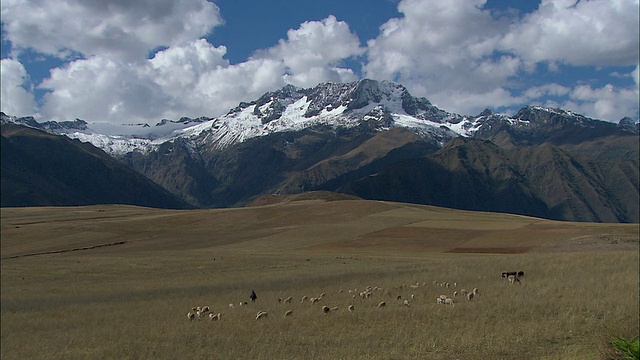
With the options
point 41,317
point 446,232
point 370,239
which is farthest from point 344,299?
point 446,232

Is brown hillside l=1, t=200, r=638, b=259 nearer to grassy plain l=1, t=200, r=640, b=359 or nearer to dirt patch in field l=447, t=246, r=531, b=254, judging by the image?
dirt patch in field l=447, t=246, r=531, b=254

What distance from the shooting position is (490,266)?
43.8 m

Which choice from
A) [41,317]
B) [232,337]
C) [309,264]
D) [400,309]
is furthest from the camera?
[309,264]

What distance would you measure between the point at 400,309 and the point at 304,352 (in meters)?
8.51

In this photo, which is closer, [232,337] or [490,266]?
[232,337]

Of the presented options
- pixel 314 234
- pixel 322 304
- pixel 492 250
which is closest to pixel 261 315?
pixel 322 304

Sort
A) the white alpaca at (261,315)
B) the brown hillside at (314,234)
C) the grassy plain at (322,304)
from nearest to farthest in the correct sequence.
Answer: the grassy plain at (322,304) < the white alpaca at (261,315) < the brown hillside at (314,234)

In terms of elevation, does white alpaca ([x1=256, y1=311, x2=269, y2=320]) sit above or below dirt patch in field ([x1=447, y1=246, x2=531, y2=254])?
above

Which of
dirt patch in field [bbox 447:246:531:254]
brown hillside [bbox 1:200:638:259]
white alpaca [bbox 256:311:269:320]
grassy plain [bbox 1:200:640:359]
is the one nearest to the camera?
grassy plain [bbox 1:200:640:359]

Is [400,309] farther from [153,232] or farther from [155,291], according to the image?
[153,232]

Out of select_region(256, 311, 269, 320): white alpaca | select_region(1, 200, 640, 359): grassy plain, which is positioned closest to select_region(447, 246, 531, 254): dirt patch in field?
select_region(1, 200, 640, 359): grassy plain

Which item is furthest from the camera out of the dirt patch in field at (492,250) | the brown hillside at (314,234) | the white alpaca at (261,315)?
the brown hillside at (314,234)

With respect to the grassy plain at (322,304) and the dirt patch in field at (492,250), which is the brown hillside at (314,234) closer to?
the dirt patch in field at (492,250)

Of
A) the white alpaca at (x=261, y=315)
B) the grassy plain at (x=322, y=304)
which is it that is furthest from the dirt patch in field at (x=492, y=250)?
the white alpaca at (x=261, y=315)
